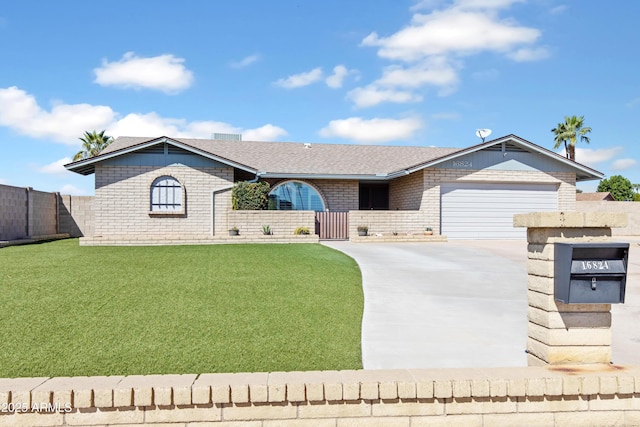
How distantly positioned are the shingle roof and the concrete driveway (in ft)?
36.0

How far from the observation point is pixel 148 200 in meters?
19.0

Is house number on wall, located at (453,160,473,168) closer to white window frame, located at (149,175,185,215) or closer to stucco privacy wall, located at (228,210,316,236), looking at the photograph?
stucco privacy wall, located at (228,210,316,236)

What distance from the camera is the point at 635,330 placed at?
6.43m

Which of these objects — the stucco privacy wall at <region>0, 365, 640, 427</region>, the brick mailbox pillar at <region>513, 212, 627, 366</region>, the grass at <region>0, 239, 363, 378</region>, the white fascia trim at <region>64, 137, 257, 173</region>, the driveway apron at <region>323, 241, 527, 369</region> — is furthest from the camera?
the white fascia trim at <region>64, 137, 257, 173</region>

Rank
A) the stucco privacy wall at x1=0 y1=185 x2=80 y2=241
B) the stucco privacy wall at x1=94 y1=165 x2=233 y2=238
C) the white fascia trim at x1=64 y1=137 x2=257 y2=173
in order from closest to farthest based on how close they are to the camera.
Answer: the stucco privacy wall at x1=0 y1=185 x2=80 y2=241 < the white fascia trim at x1=64 y1=137 x2=257 y2=173 < the stucco privacy wall at x1=94 y1=165 x2=233 y2=238

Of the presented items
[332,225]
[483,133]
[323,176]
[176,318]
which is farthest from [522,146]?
[176,318]

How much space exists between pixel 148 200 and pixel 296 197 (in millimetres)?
6467

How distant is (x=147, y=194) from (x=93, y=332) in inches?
560

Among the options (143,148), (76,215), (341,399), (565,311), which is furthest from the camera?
(76,215)

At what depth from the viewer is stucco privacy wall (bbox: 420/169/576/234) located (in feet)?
65.2

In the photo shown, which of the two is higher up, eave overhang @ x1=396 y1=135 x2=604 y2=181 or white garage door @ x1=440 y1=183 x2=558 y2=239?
eave overhang @ x1=396 y1=135 x2=604 y2=181

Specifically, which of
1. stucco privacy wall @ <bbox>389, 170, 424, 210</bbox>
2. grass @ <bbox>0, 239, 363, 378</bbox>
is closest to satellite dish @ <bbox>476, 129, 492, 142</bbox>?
stucco privacy wall @ <bbox>389, 170, 424, 210</bbox>

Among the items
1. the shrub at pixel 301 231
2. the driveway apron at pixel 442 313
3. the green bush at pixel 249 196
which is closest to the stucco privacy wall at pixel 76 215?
the green bush at pixel 249 196

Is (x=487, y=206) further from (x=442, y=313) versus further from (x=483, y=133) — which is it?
(x=442, y=313)
